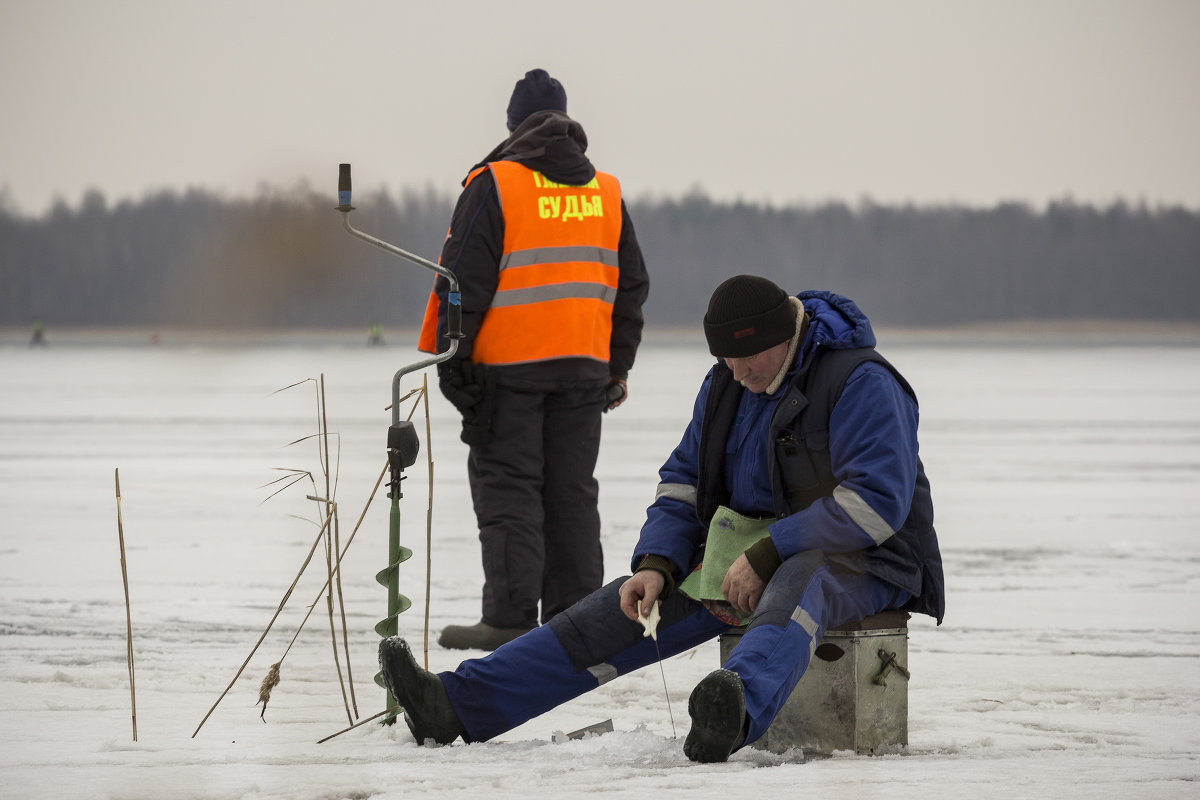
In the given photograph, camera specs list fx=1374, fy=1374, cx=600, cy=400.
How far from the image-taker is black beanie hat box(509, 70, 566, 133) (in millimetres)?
4586

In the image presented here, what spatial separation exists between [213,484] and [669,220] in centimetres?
8823

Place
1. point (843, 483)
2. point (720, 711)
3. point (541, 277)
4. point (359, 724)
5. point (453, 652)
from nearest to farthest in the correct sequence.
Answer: point (720, 711) → point (843, 483) → point (359, 724) → point (453, 652) → point (541, 277)

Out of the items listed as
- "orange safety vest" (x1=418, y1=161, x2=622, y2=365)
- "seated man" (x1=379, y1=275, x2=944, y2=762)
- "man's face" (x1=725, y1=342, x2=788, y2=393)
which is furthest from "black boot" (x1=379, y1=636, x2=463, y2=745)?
"orange safety vest" (x1=418, y1=161, x2=622, y2=365)

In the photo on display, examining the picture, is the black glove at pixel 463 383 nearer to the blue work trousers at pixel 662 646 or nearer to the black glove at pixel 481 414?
the black glove at pixel 481 414

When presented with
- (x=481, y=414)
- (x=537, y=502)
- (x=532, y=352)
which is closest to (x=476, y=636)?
(x=537, y=502)

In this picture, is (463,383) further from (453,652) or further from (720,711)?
(720,711)

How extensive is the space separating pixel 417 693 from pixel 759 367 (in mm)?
1033

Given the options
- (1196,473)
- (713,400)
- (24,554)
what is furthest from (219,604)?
(1196,473)

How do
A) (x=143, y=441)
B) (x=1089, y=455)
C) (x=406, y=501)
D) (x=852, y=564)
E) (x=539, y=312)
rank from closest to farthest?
1. (x=852, y=564)
2. (x=539, y=312)
3. (x=406, y=501)
4. (x=1089, y=455)
5. (x=143, y=441)

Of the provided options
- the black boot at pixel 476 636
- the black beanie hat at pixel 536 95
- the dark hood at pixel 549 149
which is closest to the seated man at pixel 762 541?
the black boot at pixel 476 636

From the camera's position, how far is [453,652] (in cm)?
424

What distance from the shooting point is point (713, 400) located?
10.5 ft

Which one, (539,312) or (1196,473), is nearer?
(539,312)

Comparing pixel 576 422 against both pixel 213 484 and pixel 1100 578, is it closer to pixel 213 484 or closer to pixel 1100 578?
pixel 1100 578
